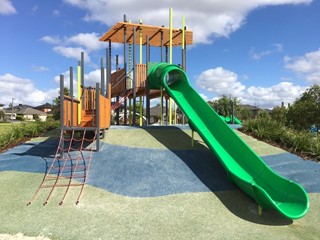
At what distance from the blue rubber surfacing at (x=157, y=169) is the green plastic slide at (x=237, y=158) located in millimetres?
589

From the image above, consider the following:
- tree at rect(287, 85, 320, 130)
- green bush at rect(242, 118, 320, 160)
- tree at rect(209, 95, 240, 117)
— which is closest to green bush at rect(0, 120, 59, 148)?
green bush at rect(242, 118, 320, 160)

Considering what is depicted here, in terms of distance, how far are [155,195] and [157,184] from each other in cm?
52

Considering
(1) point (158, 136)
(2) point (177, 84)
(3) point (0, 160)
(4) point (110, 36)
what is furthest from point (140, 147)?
(4) point (110, 36)

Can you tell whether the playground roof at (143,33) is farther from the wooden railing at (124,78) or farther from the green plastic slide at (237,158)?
the green plastic slide at (237,158)

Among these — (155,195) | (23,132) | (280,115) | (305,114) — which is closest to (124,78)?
(23,132)

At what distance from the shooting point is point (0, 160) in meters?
10.6

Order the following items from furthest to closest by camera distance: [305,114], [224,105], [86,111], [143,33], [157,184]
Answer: [224,105]
[305,114]
[143,33]
[86,111]
[157,184]

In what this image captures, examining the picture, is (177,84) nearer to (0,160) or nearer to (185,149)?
(185,149)

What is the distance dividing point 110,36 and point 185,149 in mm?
9164

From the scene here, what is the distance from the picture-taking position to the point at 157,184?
27.8 ft

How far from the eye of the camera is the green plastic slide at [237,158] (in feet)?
24.3

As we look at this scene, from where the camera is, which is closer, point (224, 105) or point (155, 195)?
point (155, 195)

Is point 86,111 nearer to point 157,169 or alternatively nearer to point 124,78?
point 124,78

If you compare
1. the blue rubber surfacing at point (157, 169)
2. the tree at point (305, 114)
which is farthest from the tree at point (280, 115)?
the blue rubber surfacing at point (157, 169)
